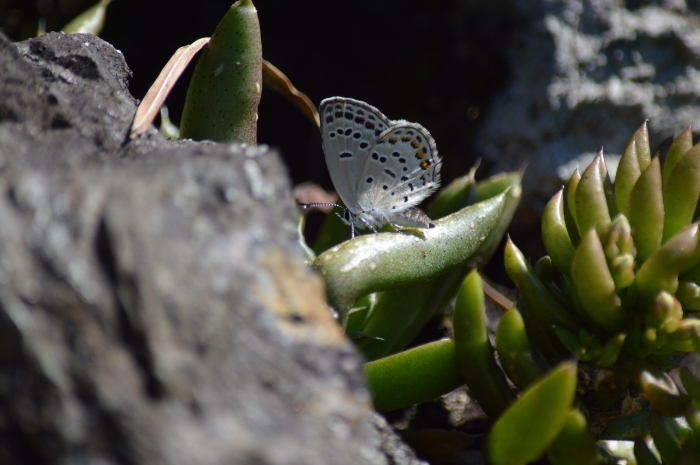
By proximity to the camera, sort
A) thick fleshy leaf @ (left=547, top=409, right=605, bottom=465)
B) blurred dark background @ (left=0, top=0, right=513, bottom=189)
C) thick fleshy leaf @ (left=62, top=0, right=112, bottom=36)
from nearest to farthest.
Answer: thick fleshy leaf @ (left=547, top=409, right=605, bottom=465)
thick fleshy leaf @ (left=62, top=0, right=112, bottom=36)
blurred dark background @ (left=0, top=0, right=513, bottom=189)

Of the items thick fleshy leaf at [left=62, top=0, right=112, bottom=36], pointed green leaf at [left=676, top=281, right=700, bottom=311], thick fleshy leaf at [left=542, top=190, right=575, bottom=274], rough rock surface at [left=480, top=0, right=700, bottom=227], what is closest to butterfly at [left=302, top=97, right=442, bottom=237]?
thick fleshy leaf at [left=542, top=190, right=575, bottom=274]

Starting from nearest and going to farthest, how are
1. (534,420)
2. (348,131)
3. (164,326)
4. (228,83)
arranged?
(164,326) → (534,420) → (228,83) → (348,131)

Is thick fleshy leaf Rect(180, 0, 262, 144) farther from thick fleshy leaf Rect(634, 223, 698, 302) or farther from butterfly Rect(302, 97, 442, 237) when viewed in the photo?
thick fleshy leaf Rect(634, 223, 698, 302)

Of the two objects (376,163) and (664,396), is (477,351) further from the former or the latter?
(376,163)

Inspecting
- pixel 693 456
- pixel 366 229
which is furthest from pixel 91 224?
pixel 366 229

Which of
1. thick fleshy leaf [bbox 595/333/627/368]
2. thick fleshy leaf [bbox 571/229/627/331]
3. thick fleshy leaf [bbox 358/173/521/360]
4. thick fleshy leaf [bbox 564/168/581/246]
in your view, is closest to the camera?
thick fleshy leaf [bbox 571/229/627/331]

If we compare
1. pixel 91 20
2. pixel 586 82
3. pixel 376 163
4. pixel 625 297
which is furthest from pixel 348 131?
pixel 586 82

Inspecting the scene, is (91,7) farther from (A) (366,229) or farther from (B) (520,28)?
(B) (520,28)
